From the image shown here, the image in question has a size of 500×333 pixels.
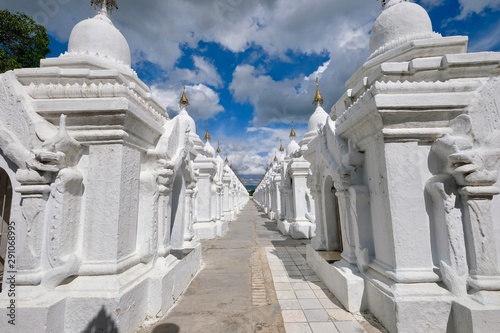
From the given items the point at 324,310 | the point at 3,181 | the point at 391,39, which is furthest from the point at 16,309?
the point at 391,39

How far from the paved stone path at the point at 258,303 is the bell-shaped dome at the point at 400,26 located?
18.1 ft

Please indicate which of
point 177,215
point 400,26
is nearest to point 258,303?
point 177,215

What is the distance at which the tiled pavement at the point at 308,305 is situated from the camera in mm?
3828

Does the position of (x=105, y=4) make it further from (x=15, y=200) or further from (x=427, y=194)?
(x=427, y=194)

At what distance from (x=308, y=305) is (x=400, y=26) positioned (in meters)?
6.38

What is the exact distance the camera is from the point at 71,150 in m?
3.69

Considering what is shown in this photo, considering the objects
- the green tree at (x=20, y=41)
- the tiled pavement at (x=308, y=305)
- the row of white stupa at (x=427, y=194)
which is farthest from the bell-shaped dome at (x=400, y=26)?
the green tree at (x=20, y=41)

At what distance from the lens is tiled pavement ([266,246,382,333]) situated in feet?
12.6

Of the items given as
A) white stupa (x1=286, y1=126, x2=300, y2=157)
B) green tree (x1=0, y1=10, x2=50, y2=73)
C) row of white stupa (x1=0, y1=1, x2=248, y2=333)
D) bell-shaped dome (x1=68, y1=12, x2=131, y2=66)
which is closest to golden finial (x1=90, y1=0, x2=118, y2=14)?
bell-shaped dome (x1=68, y1=12, x2=131, y2=66)

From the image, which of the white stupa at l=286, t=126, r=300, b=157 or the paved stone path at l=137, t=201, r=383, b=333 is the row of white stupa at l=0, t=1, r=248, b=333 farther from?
the white stupa at l=286, t=126, r=300, b=157

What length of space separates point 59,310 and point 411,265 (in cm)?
480

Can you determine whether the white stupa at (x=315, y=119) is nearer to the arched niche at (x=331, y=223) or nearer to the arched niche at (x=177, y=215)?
the arched niche at (x=331, y=223)

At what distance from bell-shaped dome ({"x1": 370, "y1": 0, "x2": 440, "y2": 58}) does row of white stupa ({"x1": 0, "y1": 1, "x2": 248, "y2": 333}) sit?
5651 mm

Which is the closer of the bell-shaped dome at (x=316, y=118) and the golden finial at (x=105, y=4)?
the golden finial at (x=105, y=4)
